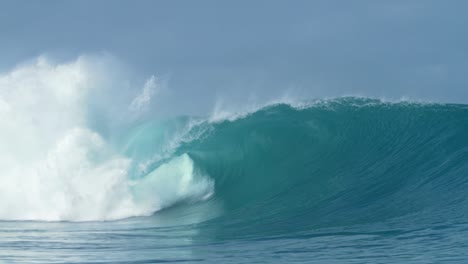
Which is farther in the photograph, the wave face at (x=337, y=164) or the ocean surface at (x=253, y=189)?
the wave face at (x=337, y=164)

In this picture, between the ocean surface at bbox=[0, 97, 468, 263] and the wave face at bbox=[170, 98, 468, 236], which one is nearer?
the ocean surface at bbox=[0, 97, 468, 263]

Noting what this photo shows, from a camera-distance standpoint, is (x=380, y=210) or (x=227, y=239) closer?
(x=227, y=239)

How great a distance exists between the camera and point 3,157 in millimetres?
17406

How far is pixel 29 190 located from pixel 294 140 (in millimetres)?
5992

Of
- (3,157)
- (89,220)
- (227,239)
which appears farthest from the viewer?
(3,157)

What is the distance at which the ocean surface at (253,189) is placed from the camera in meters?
8.95

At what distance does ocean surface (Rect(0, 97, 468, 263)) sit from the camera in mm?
8945

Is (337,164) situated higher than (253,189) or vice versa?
(337,164)

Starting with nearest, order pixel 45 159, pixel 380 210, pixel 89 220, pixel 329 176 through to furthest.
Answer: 1. pixel 380 210
2. pixel 89 220
3. pixel 329 176
4. pixel 45 159

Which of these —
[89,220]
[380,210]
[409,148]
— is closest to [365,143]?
[409,148]

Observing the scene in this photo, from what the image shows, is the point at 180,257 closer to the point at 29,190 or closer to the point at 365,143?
the point at 29,190

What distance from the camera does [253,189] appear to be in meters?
14.9

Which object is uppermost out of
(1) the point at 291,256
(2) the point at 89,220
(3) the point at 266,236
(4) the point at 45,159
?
(4) the point at 45,159

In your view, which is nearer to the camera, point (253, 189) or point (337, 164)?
point (253, 189)
